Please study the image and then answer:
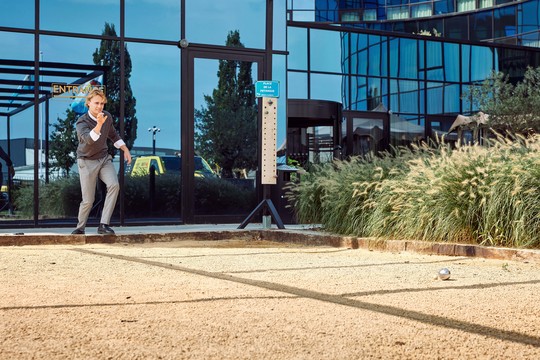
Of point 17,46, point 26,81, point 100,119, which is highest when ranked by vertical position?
point 17,46

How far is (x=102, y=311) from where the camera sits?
13.9ft

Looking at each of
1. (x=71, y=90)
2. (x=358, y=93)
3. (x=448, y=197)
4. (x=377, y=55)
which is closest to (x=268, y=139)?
(x=71, y=90)

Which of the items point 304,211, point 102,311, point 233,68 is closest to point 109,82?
point 233,68

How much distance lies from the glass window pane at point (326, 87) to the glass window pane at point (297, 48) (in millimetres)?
441

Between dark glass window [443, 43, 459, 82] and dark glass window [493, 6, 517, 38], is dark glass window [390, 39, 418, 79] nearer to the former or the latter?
dark glass window [443, 43, 459, 82]

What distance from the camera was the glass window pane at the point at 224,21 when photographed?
1334 centimetres

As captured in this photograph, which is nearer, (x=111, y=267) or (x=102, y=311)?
(x=102, y=311)

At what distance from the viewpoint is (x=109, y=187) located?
9.69 m

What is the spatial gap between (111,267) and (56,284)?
1.24m

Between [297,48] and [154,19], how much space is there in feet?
19.1

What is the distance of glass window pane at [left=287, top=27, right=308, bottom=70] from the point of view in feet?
59.5

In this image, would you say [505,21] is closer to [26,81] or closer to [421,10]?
[421,10]

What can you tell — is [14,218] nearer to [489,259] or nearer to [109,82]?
[109,82]

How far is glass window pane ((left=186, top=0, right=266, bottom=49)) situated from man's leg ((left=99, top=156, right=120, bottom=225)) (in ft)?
13.5
